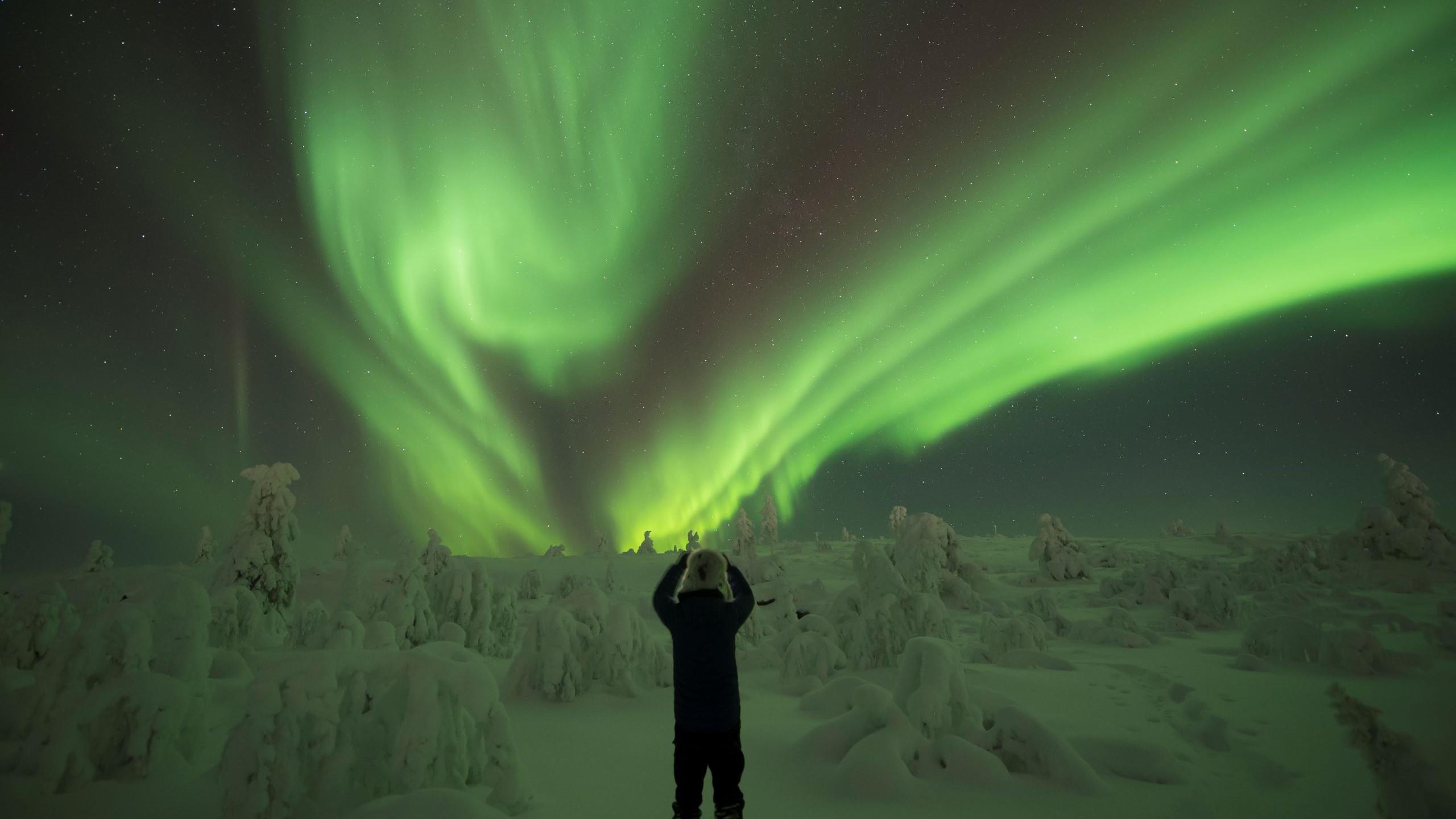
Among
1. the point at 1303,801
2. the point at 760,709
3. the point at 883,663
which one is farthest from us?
the point at 883,663

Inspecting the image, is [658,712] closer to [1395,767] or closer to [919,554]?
[1395,767]

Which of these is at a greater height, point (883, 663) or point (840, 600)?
point (840, 600)

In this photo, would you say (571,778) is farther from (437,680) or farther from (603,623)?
(603,623)

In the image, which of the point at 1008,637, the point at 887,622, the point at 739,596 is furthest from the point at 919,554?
the point at 739,596

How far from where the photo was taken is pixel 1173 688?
39.0 feet

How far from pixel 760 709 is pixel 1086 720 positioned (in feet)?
18.6

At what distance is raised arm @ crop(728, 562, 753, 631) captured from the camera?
205 inches

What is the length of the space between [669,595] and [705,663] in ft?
2.22

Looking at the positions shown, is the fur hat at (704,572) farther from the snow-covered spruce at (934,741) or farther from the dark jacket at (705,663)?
the snow-covered spruce at (934,741)

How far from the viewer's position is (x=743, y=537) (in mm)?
62531

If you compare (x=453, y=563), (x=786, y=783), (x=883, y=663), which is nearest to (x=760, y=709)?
(x=786, y=783)

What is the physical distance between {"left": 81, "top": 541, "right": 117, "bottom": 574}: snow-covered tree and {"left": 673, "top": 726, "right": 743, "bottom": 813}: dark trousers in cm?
6557

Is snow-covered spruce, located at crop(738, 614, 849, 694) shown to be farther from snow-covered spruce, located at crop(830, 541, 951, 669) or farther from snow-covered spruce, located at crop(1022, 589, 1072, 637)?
snow-covered spruce, located at crop(1022, 589, 1072, 637)

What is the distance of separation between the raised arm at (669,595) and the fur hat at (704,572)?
0.34 feet
